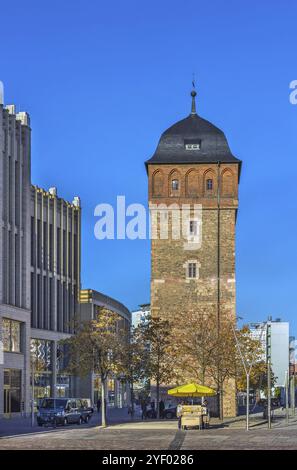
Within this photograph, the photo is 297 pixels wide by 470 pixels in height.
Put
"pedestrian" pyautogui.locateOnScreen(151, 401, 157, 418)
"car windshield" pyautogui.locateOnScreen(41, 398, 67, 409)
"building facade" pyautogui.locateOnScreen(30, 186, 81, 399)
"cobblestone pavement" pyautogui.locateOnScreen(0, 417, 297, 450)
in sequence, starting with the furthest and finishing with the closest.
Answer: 1. "building facade" pyautogui.locateOnScreen(30, 186, 81, 399)
2. "pedestrian" pyautogui.locateOnScreen(151, 401, 157, 418)
3. "car windshield" pyautogui.locateOnScreen(41, 398, 67, 409)
4. "cobblestone pavement" pyautogui.locateOnScreen(0, 417, 297, 450)

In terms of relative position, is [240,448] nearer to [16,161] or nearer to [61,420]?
[61,420]

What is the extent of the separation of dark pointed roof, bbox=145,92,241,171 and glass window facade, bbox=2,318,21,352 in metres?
18.3

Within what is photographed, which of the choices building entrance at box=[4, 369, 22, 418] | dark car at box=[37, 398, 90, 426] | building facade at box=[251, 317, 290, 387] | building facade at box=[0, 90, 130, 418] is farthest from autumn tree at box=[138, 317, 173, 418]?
building facade at box=[251, 317, 290, 387]

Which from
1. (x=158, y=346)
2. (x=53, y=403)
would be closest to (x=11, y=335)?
(x=158, y=346)

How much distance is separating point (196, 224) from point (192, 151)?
6223 mm

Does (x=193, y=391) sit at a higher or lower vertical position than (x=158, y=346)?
lower

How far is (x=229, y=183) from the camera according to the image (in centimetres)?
8119

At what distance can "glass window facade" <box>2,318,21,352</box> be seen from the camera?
279ft

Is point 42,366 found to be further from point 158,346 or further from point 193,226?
point 193,226

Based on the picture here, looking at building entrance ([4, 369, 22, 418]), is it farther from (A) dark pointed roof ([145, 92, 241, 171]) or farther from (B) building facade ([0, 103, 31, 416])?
(A) dark pointed roof ([145, 92, 241, 171])

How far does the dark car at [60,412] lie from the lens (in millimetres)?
65938

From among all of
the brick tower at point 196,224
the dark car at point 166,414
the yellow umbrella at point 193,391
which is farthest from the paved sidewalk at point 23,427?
the brick tower at point 196,224

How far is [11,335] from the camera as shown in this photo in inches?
3410
